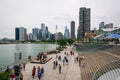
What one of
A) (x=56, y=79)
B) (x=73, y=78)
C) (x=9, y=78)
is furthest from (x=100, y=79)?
(x=9, y=78)

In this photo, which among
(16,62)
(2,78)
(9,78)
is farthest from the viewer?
(9,78)

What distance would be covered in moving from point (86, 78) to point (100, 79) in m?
3.16

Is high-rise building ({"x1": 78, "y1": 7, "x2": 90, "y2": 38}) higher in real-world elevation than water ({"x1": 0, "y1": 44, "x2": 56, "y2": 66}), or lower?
higher

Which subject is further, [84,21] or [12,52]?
[84,21]

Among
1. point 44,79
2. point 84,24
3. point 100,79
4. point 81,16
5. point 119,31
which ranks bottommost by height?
point 44,79

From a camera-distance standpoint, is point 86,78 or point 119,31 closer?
point 86,78

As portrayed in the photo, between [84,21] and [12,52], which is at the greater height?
[84,21]

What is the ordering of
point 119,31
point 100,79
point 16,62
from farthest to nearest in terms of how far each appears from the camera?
point 119,31
point 100,79
point 16,62

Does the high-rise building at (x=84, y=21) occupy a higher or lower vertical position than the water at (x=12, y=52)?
higher

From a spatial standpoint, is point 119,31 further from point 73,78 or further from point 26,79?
point 26,79

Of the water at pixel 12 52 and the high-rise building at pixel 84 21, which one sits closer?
the water at pixel 12 52

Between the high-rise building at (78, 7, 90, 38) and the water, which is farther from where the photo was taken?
the high-rise building at (78, 7, 90, 38)

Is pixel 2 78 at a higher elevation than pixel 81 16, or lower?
lower

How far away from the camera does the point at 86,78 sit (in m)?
14.2
